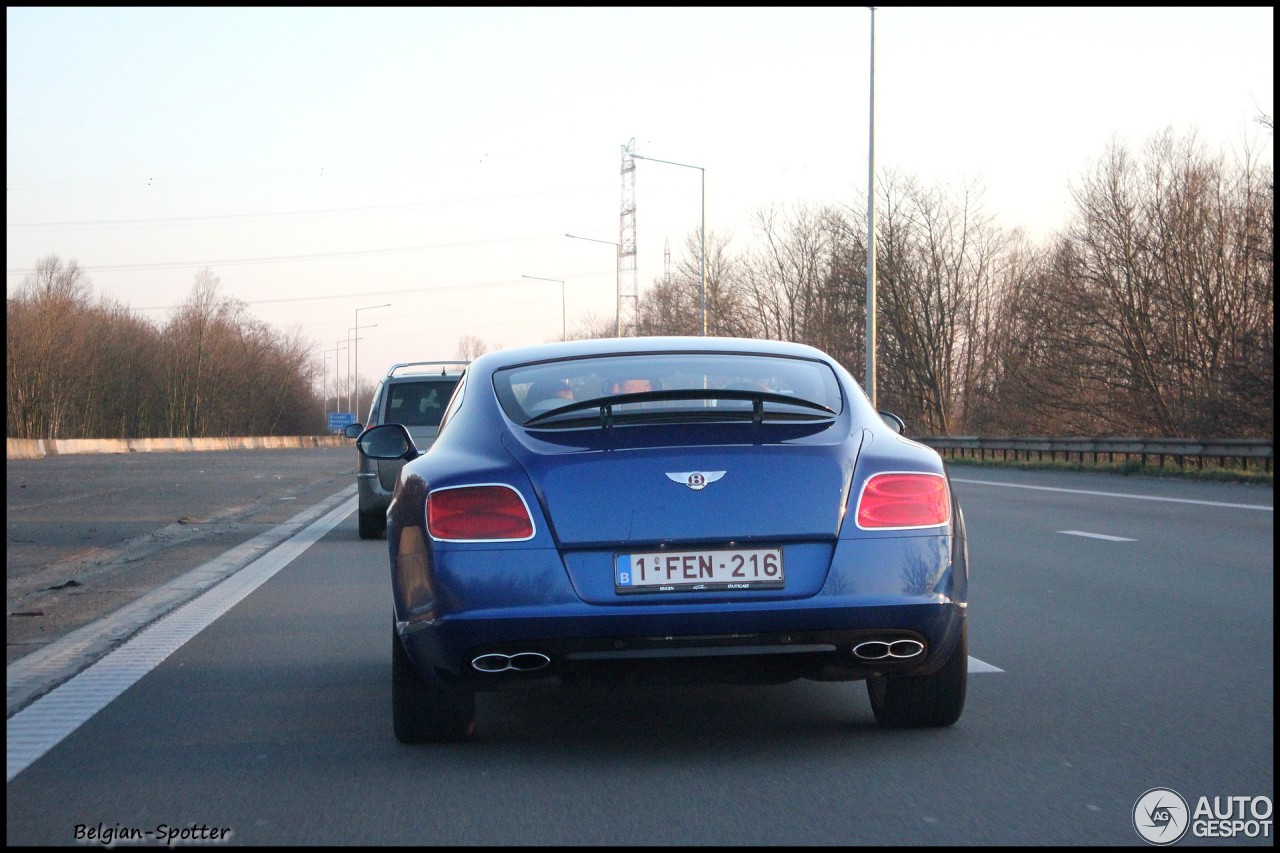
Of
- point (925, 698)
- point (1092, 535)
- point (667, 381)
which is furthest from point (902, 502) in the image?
point (1092, 535)

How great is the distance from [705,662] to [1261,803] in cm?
169

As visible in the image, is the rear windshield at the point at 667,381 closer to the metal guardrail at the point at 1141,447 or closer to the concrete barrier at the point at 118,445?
the metal guardrail at the point at 1141,447

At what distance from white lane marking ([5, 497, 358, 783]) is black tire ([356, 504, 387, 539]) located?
2.99m

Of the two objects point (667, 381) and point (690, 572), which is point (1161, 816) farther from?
point (667, 381)

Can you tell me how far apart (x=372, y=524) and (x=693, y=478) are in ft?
35.3

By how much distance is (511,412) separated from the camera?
210 inches

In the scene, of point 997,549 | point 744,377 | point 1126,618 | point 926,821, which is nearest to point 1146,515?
point 997,549

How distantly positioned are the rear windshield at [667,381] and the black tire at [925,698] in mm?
→ 1010

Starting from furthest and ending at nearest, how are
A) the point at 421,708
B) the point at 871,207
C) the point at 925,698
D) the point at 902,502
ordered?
the point at 871,207
the point at 925,698
the point at 421,708
the point at 902,502

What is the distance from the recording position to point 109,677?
6.82m

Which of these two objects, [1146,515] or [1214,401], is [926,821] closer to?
[1146,515]

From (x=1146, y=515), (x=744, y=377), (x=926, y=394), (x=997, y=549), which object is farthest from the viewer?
(x=926, y=394)

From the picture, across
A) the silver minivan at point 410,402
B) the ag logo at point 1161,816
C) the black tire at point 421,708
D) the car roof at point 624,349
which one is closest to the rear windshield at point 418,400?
the silver minivan at point 410,402

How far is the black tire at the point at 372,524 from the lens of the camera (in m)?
15.0
